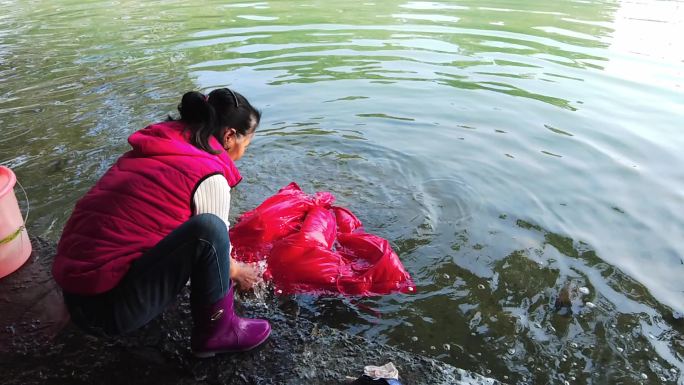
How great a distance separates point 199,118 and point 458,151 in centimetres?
359

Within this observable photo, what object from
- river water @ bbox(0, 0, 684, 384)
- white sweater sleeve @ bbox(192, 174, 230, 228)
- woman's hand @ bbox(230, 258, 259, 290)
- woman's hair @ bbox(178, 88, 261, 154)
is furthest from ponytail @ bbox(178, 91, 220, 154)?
river water @ bbox(0, 0, 684, 384)

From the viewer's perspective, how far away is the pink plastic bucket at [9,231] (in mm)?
2850

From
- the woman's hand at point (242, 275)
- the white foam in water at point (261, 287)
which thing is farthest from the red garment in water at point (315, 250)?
the woman's hand at point (242, 275)

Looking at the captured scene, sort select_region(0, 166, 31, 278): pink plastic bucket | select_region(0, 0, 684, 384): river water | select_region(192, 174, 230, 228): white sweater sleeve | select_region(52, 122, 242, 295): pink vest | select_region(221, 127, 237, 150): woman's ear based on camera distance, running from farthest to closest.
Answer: select_region(0, 0, 684, 384): river water, select_region(0, 166, 31, 278): pink plastic bucket, select_region(221, 127, 237, 150): woman's ear, select_region(192, 174, 230, 228): white sweater sleeve, select_region(52, 122, 242, 295): pink vest

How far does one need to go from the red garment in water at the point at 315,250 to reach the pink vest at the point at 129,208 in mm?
1020

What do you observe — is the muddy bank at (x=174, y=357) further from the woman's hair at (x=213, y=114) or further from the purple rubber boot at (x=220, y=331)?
the woman's hair at (x=213, y=114)

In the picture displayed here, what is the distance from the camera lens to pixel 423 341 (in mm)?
2857

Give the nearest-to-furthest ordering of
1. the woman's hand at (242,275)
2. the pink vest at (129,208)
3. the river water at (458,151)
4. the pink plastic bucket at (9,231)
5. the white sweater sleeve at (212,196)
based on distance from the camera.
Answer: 1. the pink vest at (129,208)
2. the white sweater sleeve at (212,196)
3. the woman's hand at (242,275)
4. the pink plastic bucket at (9,231)
5. the river water at (458,151)

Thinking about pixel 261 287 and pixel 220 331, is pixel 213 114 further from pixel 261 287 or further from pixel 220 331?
pixel 261 287

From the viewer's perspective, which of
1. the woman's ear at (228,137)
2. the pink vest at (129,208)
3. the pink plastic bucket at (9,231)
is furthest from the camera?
the pink plastic bucket at (9,231)

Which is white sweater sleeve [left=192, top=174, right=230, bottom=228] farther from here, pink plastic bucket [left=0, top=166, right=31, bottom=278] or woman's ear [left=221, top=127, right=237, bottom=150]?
pink plastic bucket [left=0, top=166, right=31, bottom=278]

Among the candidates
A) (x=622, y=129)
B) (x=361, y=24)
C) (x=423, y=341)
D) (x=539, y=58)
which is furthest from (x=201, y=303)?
(x=361, y=24)

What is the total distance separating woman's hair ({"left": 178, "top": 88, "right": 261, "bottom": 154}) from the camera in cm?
218

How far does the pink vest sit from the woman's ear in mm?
190
